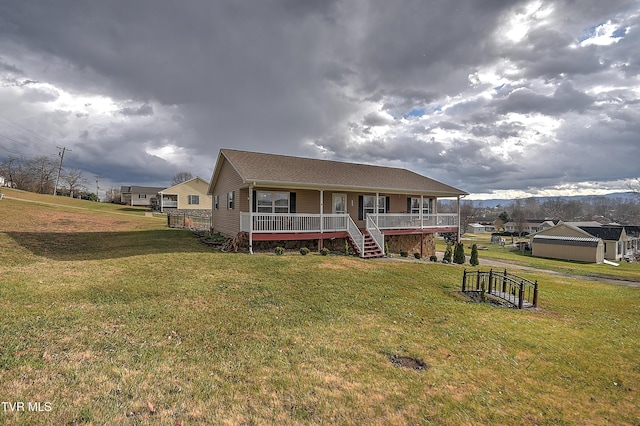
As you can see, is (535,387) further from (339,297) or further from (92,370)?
(92,370)

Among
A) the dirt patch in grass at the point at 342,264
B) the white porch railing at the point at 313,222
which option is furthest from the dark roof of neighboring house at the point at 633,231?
the dirt patch in grass at the point at 342,264

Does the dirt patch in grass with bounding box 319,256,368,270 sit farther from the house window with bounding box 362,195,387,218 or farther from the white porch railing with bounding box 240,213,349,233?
the house window with bounding box 362,195,387,218

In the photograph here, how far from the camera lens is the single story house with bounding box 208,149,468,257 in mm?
15117

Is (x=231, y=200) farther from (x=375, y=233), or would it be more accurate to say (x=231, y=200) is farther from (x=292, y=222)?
(x=375, y=233)

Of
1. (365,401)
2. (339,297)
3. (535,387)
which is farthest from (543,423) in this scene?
(339,297)

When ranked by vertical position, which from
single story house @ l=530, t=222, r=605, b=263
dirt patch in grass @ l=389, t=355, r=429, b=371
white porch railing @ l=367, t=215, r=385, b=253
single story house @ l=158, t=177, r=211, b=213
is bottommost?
single story house @ l=530, t=222, r=605, b=263

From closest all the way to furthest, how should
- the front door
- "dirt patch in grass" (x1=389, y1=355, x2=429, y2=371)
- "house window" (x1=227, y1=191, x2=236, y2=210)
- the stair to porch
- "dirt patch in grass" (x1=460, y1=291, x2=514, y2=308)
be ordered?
"dirt patch in grass" (x1=389, y1=355, x2=429, y2=371)
"dirt patch in grass" (x1=460, y1=291, x2=514, y2=308)
the stair to porch
"house window" (x1=227, y1=191, x2=236, y2=210)
the front door

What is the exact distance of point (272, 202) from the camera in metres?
16.1

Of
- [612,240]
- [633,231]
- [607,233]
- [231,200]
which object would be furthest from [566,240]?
[231,200]

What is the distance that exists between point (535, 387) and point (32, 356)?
7439 millimetres

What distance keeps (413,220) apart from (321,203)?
740 centimetres

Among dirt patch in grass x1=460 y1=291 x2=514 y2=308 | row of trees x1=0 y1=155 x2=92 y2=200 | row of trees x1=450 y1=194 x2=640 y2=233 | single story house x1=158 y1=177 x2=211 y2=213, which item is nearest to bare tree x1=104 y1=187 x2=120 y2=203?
row of trees x1=0 y1=155 x2=92 y2=200

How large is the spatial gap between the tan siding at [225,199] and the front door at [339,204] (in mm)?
5568

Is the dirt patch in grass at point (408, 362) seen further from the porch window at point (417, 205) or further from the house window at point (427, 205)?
the house window at point (427, 205)
